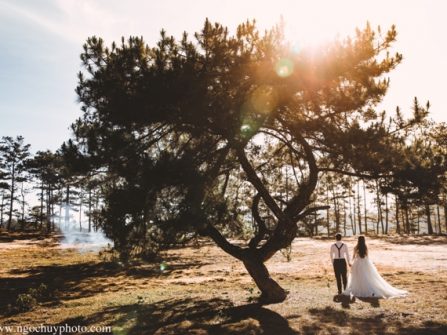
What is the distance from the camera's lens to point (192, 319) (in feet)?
35.0

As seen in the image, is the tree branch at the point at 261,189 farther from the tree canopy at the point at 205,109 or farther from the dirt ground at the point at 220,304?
the dirt ground at the point at 220,304

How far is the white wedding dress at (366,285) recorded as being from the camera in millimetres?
12270

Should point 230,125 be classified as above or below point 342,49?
below

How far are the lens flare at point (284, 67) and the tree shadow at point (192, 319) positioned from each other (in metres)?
6.20

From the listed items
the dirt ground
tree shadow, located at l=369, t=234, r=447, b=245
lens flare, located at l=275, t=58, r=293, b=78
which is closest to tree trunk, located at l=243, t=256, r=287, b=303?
the dirt ground

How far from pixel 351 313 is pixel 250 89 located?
262 inches

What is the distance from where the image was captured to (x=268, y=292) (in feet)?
39.9

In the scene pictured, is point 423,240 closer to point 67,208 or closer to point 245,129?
point 245,129

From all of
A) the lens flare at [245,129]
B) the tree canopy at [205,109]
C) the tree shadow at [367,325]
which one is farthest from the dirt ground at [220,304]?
the lens flare at [245,129]

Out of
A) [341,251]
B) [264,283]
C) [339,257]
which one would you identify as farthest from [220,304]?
[341,251]

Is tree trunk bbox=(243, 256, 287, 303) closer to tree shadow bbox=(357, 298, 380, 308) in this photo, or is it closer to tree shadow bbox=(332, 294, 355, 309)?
tree shadow bbox=(332, 294, 355, 309)

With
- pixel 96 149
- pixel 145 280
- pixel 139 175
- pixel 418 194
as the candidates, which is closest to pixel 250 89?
pixel 139 175

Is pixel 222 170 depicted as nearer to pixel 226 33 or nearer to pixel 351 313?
pixel 226 33

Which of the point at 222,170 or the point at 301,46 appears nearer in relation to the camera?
the point at 301,46
